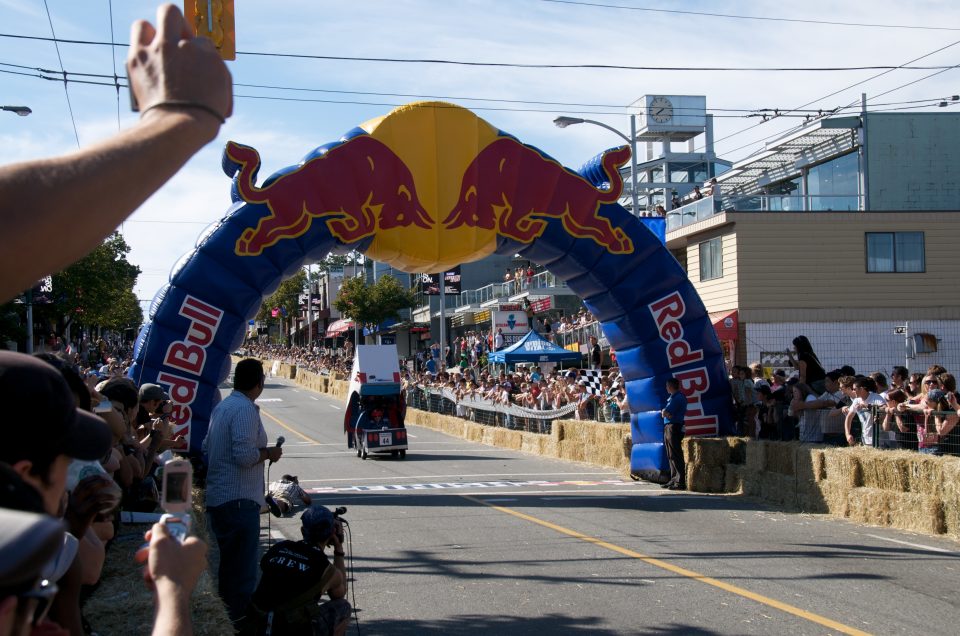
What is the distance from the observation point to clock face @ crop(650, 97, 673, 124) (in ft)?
189

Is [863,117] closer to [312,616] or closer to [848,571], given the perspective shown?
[848,571]

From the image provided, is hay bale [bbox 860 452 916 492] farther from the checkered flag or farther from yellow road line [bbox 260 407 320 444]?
yellow road line [bbox 260 407 320 444]

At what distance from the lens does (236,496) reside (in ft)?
22.1

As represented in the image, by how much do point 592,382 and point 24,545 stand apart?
23.1 m

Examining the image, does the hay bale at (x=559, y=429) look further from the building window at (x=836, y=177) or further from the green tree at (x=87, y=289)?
the green tree at (x=87, y=289)

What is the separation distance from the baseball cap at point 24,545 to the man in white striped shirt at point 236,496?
551 centimetres

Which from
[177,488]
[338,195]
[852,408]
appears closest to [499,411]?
[338,195]

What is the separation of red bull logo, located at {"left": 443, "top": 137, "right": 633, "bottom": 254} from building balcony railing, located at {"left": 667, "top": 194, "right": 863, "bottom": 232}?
1332 cm

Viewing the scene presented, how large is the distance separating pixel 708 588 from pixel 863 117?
27.7 m

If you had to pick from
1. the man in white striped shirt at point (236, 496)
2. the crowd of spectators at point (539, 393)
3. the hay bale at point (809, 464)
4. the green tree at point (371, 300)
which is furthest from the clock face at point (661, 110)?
the man in white striped shirt at point (236, 496)

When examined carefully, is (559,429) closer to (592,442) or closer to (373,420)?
(592,442)

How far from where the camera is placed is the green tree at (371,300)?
60.9 meters

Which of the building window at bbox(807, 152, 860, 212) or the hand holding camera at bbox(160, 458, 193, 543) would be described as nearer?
the hand holding camera at bbox(160, 458, 193, 543)

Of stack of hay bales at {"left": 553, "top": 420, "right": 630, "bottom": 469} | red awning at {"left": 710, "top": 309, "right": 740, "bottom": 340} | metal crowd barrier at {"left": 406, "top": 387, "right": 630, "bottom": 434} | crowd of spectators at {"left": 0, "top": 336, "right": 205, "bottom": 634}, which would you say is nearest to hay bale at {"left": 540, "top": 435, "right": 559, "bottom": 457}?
stack of hay bales at {"left": 553, "top": 420, "right": 630, "bottom": 469}
